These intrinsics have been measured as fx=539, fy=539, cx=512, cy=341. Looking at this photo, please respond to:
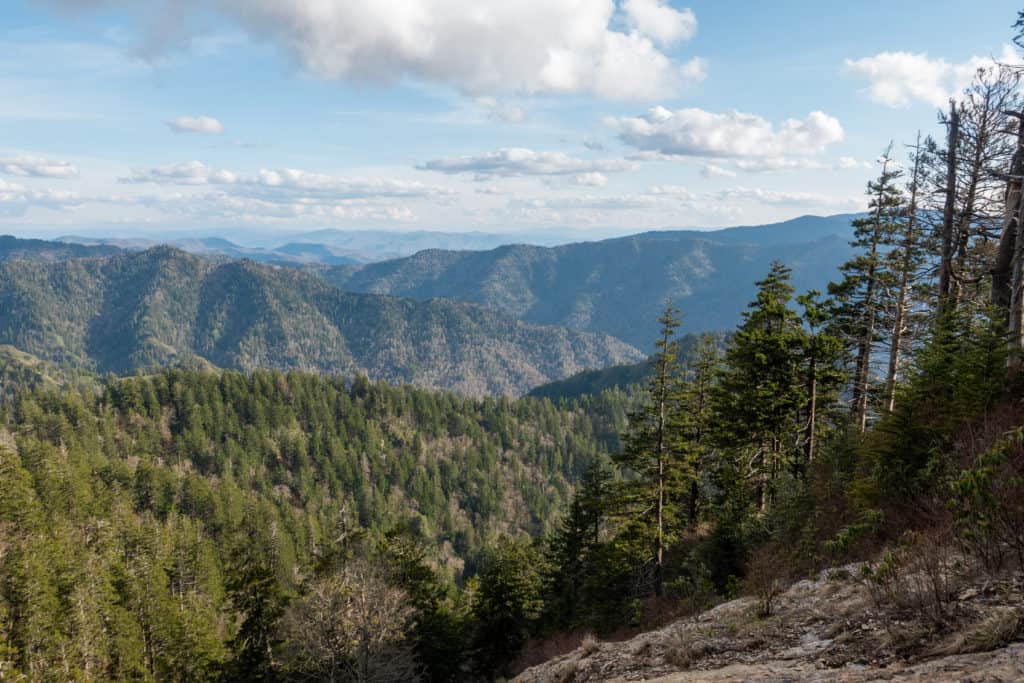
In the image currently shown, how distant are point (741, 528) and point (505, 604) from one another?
66.6ft

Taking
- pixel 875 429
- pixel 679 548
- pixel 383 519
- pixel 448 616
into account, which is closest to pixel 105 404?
pixel 383 519

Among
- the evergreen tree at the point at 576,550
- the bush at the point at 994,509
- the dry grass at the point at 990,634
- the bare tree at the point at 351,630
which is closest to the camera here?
the dry grass at the point at 990,634

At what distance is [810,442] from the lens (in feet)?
81.4

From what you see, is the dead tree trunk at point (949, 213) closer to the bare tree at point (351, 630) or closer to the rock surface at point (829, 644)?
the rock surface at point (829, 644)

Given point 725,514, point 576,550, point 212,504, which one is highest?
point 725,514

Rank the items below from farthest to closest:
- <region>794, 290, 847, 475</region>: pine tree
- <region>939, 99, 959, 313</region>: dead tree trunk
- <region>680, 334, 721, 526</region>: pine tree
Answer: <region>680, 334, 721, 526</region>: pine tree, <region>794, 290, 847, 475</region>: pine tree, <region>939, 99, 959, 313</region>: dead tree trunk

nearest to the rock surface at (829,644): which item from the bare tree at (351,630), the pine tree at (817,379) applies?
the pine tree at (817,379)

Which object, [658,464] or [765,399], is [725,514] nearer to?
[658,464]

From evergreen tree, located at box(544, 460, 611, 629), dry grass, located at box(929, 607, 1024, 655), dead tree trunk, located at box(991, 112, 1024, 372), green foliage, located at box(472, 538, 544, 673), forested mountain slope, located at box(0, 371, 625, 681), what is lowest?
forested mountain slope, located at box(0, 371, 625, 681)

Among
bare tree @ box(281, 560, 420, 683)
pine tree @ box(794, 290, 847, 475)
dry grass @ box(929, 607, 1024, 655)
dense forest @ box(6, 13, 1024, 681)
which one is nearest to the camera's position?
dry grass @ box(929, 607, 1024, 655)

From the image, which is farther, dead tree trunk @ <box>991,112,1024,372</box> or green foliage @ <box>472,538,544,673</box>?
green foliage @ <box>472,538,544,673</box>

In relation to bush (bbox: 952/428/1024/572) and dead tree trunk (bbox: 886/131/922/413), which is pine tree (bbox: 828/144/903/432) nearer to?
dead tree trunk (bbox: 886/131/922/413)

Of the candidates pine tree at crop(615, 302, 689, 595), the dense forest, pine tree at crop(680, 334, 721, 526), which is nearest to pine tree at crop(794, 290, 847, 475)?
the dense forest

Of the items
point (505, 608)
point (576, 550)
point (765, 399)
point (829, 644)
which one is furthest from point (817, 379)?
point (505, 608)
